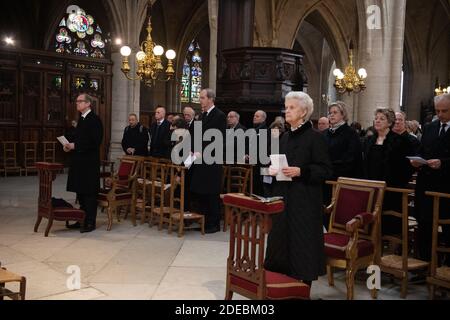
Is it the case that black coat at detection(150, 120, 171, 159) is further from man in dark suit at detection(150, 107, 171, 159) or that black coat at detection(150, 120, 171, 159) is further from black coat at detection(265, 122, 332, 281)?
black coat at detection(265, 122, 332, 281)

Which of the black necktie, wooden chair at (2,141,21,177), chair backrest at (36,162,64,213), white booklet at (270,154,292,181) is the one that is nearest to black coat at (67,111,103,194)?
chair backrest at (36,162,64,213)

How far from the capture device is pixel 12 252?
5297 millimetres

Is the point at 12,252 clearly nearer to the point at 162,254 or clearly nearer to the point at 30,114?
the point at 162,254

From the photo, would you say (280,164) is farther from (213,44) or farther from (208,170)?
(213,44)

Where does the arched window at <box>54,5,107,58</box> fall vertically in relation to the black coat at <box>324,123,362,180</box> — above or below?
above

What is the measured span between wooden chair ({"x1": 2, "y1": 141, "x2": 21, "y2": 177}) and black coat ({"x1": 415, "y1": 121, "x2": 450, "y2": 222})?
34.5 ft

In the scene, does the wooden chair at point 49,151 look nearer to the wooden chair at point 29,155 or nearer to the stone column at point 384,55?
the wooden chair at point 29,155

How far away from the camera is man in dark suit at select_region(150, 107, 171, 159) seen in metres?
8.53

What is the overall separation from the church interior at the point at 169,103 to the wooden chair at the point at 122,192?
0.03 metres

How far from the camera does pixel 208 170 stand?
641 centimetres

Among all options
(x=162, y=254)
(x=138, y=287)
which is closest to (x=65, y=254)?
(x=162, y=254)

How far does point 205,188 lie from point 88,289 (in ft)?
8.35

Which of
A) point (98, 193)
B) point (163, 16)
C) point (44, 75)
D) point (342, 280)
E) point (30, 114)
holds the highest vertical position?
point (163, 16)

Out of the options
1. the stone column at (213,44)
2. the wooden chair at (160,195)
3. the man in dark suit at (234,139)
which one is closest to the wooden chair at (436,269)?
the wooden chair at (160,195)
